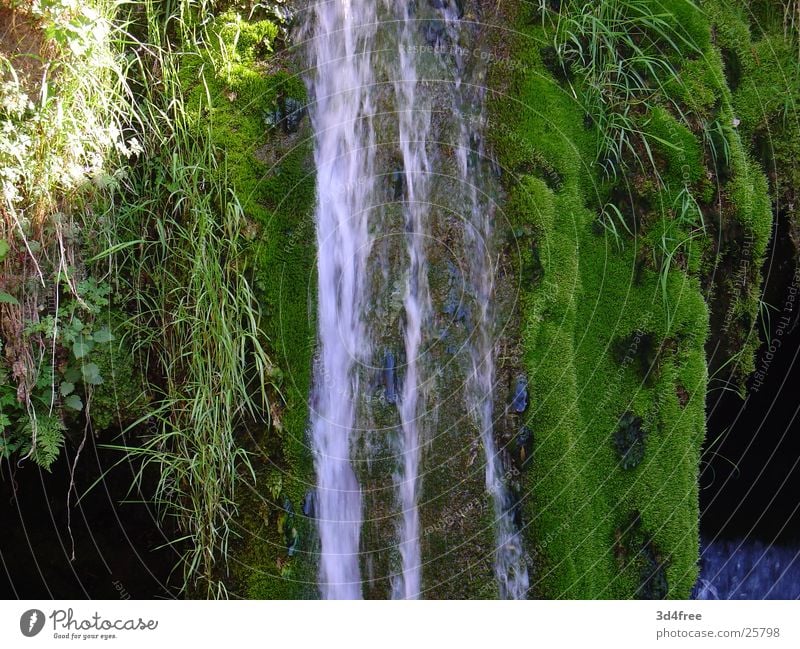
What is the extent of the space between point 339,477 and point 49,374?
1.26m

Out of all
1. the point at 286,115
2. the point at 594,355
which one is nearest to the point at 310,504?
the point at 594,355

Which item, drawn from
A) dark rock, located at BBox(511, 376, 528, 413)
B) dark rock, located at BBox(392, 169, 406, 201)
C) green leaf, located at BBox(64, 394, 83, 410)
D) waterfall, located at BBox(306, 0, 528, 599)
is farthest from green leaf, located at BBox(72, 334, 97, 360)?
dark rock, located at BBox(511, 376, 528, 413)

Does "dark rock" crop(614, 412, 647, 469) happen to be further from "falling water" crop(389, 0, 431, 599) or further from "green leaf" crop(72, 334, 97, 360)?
"green leaf" crop(72, 334, 97, 360)

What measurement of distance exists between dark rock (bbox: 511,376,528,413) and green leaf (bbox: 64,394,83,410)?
5.85 ft

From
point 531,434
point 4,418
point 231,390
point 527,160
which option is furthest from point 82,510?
point 527,160

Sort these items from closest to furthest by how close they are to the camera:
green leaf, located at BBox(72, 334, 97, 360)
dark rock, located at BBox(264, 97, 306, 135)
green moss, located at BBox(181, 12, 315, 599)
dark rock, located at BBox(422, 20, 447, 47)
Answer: green leaf, located at BBox(72, 334, 97, 360)
green moss, located at BBox(181, 12, 315, 599)
dark rock, located at BBox(264, 97, 306, 135)
dark rock, located at BBox(422, 20, 447, 47)

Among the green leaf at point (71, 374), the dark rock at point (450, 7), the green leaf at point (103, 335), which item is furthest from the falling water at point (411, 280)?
the green leaf at point (71, 374)

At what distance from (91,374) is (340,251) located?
1.15 m

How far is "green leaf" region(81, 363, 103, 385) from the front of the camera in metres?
2.83

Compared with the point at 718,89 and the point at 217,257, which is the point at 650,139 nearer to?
the point at 718,89

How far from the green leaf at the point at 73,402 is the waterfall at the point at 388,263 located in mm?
949

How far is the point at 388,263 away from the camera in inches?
120

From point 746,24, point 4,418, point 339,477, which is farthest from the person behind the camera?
point 746,24

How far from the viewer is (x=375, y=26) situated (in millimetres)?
3158
